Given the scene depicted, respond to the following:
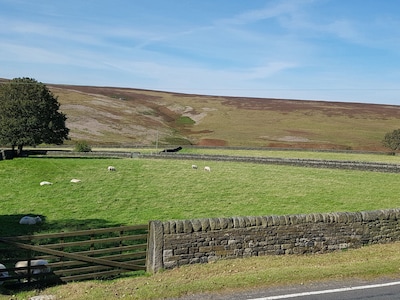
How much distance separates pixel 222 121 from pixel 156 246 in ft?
341

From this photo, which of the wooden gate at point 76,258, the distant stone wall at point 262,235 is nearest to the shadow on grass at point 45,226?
the wooden gate at point 76,258

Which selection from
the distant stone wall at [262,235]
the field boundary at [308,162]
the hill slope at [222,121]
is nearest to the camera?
the distant stone wall at [262,235]

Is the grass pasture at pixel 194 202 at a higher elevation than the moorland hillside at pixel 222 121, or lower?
lower

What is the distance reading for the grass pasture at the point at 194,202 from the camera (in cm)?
1194

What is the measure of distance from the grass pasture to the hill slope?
4195 cm

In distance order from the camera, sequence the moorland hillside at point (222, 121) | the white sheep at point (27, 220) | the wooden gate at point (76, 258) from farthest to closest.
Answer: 1. the moorland hillside at point (222, 121)
2. the white sheep at point (27, 220)
3. the wooden gate at point (76, 258)

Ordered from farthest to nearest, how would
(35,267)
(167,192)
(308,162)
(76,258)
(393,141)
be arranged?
(393,141), (308,162), (167,192), (76,258), (35,267)

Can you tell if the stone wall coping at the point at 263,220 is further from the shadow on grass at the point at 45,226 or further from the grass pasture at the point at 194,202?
the shadow on grass at the point at 45,226

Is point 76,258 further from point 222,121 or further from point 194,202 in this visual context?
point 222,121

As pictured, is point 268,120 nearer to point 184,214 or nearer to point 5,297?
point 184,214

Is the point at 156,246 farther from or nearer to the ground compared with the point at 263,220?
nearer to the ground

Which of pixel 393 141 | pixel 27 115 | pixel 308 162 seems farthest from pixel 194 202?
pixel 393 141

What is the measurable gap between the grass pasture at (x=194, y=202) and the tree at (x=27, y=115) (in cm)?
805

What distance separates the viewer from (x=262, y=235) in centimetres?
1441
